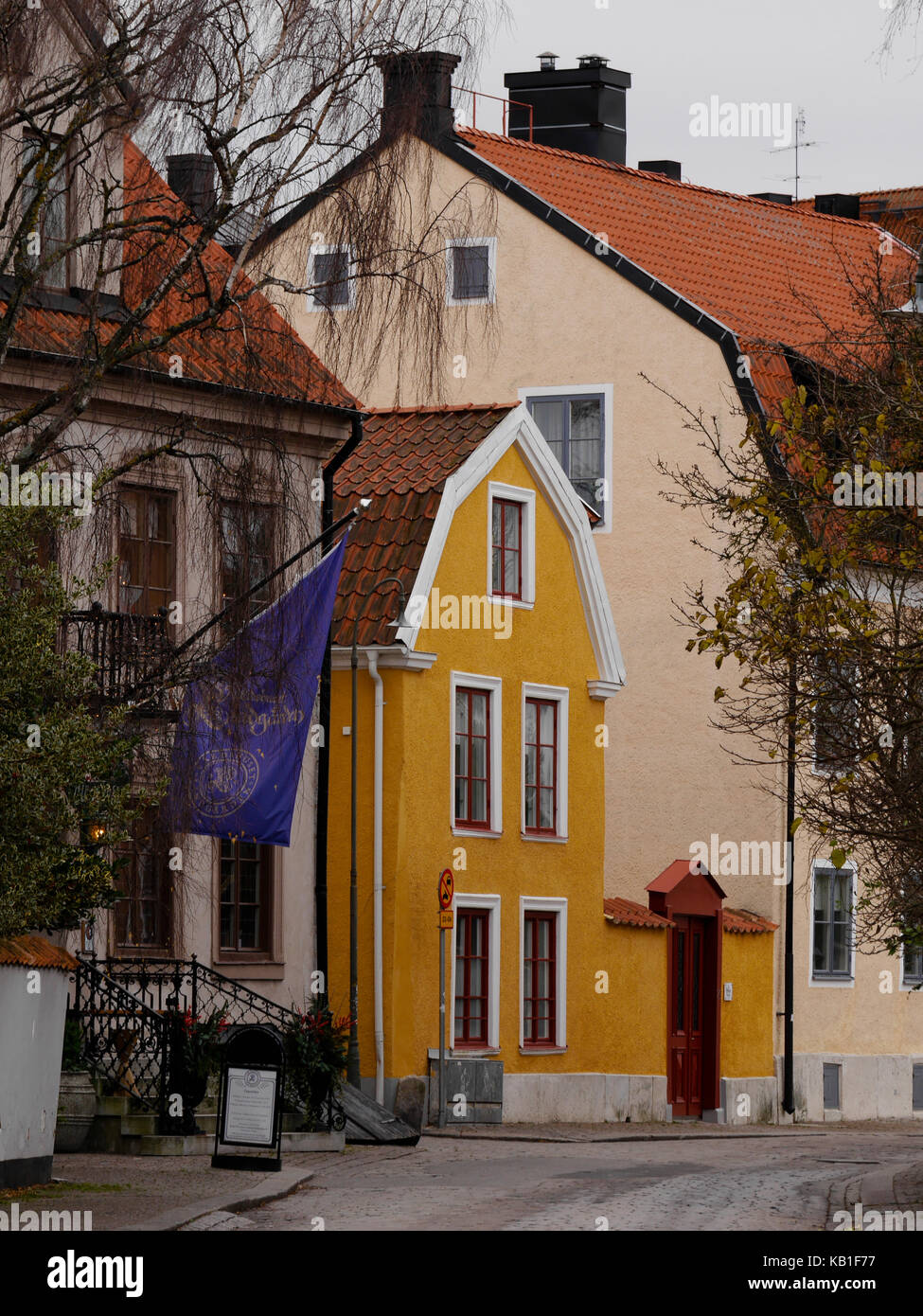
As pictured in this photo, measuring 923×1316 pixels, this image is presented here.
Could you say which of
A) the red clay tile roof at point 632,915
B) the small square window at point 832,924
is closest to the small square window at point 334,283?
the red clay tile roof at point 632,915

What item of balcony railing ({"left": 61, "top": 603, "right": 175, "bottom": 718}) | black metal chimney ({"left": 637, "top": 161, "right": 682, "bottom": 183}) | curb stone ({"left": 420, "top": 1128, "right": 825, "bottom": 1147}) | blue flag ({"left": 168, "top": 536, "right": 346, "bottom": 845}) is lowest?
curb stone ({"left": 420, "top": 1128, "right": 825, "bottom": 1147})

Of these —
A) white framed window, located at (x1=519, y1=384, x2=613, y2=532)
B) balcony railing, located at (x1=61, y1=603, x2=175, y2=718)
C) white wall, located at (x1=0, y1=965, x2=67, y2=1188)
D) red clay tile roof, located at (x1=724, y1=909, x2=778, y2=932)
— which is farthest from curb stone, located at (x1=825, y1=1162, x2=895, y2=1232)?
white framed window, located at (x1=519, y1=384, x2=613, y2=532)

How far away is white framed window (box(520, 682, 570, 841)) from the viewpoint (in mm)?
30594

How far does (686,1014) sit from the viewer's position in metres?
32.9

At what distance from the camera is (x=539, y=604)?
3091cm

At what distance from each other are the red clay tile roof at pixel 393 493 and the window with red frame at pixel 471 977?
370 centimetres

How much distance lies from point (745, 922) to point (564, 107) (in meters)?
15.0

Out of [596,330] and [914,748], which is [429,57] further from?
[596,330]

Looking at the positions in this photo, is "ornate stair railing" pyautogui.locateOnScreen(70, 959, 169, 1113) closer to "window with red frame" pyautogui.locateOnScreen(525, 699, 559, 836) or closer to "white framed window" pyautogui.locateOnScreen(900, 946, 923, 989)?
"window with red frame" pyautogui.locateOnScreen(525, 699, 559, 836)

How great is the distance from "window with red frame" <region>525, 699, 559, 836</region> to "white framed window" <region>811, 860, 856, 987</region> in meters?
6.40

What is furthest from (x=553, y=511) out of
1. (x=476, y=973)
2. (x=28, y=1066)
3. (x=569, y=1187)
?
(x=28, y=1066)

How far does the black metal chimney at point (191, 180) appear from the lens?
18.2 metres

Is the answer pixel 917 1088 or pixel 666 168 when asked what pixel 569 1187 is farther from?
pixel 666 168
